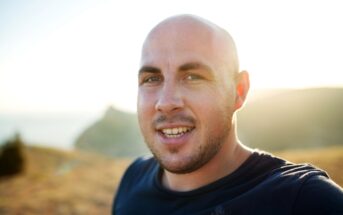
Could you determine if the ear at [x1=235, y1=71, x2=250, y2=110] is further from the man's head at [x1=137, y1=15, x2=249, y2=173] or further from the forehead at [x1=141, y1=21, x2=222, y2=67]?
the forehead at [x1=141, y1=21, x2=222, y2=67]

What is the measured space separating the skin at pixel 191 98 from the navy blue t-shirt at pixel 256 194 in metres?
0.17

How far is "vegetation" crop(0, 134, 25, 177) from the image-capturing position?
55.2 feet

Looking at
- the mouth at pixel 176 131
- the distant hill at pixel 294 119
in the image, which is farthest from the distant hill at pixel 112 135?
the mouth at pixel 176 131

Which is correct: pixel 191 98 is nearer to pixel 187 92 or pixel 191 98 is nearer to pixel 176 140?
pixel 187 92

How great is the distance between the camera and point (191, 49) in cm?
264

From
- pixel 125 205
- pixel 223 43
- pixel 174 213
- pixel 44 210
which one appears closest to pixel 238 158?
pixel 174 213

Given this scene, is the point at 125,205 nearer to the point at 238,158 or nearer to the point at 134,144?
the point at 238,158

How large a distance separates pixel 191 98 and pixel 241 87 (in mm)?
532

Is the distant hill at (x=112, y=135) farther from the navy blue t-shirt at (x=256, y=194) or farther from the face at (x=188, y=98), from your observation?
the face at (x=188, y=98)

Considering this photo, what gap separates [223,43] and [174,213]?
52.3 inches

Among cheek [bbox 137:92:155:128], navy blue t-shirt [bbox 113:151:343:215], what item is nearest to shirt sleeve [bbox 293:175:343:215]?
navy blue t-shirt [bbox 113:151:343:215]

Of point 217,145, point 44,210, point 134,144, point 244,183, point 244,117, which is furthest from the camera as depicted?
point 134,144

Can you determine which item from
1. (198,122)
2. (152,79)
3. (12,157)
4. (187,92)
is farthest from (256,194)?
(12,157)

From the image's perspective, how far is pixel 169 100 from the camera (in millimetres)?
2574
